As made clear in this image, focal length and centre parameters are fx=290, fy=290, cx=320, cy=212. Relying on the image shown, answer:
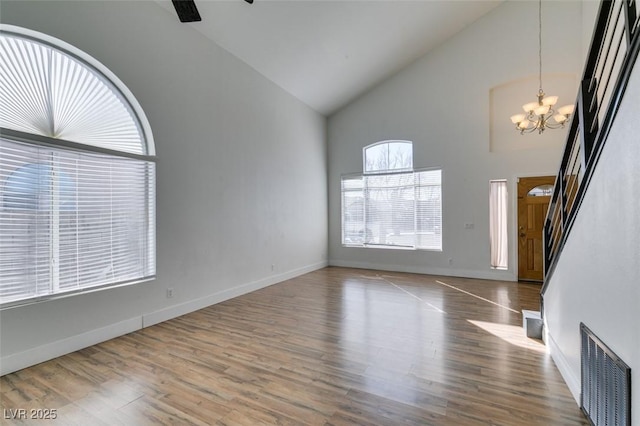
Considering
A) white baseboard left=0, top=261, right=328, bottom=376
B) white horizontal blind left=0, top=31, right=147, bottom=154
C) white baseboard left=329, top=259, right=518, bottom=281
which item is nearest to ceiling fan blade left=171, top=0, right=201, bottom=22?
white horizontal blind left=0, top=31, right=147, bottom=154

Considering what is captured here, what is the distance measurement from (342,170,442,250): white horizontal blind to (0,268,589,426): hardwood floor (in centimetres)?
286

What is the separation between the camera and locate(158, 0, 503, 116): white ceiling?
433 cm

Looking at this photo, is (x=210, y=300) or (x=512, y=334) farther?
(x=210, y=300)

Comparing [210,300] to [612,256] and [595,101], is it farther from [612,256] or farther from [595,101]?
[595,101]

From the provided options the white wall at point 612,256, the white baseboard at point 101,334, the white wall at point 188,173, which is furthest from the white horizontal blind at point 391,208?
the white wall at point 612,256

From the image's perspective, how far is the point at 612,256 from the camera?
62.5 inches

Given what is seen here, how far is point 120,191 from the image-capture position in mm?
3523

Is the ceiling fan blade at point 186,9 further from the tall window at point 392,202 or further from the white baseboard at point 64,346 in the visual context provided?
the tall window at point 392,202

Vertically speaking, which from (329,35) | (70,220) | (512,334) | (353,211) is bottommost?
(512,334)

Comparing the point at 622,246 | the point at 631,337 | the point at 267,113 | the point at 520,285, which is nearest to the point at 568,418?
the point at 631,337

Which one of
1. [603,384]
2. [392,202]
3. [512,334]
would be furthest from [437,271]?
[603,384]

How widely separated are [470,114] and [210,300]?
636 cm

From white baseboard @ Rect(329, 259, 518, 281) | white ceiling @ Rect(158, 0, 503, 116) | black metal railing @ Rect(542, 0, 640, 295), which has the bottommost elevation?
white baseboard @ Rect(329, 259, 518, 281)

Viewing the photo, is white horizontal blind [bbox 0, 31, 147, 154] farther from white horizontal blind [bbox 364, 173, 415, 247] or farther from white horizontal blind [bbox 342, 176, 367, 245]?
white horizontal blind [bbox 364, 173, 415, 247]
